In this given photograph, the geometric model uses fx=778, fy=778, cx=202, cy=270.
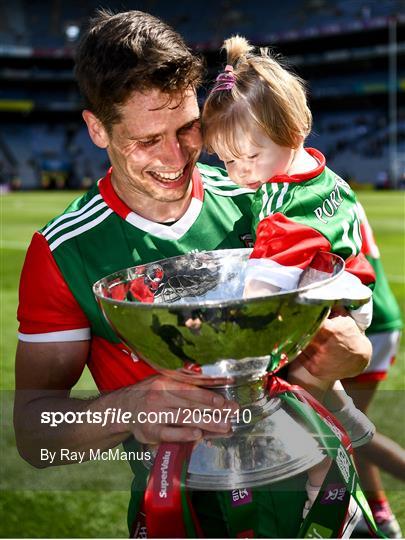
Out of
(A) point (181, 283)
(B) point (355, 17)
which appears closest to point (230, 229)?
(A) point (181, 283)

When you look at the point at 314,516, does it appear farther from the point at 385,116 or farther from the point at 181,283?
the point at 385,116

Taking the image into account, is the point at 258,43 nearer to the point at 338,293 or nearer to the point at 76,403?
the point at 76,403

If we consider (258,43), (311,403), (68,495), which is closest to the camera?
(311,403)

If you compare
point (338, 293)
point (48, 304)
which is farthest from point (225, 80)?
point (338, 293)

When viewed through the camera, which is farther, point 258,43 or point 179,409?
point 258,43

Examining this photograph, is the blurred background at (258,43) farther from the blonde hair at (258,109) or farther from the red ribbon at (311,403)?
the red ribbon at (311,403)

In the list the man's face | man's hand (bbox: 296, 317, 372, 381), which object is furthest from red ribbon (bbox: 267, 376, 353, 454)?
the man's face

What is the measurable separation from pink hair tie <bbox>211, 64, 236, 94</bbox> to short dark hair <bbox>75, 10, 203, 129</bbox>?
0.20 metres

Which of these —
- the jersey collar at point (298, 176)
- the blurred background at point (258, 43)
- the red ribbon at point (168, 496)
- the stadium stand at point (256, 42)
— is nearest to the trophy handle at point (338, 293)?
the red ribbon at point (168, 496)

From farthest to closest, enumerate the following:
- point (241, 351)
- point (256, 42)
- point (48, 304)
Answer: point (256, 42) < point (48, 304) < point (241, 351)

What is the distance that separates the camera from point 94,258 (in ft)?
5.27

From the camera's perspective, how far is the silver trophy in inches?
44.0

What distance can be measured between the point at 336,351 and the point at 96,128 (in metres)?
0.67

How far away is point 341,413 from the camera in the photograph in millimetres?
1648
